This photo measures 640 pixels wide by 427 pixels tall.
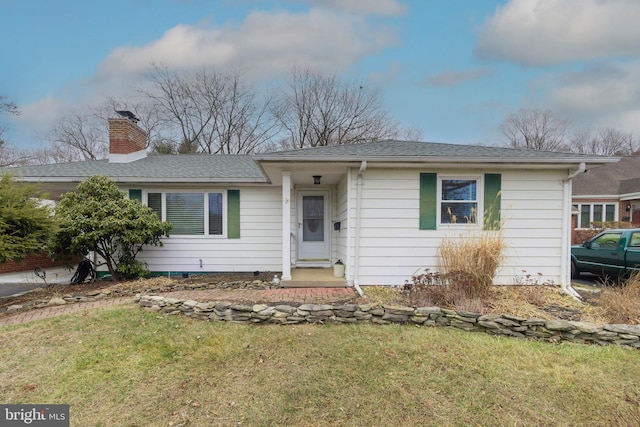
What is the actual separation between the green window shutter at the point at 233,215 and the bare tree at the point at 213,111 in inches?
584

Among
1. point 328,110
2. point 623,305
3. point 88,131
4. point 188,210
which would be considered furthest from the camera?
point 88,131

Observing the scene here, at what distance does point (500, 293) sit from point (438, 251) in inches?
52.5

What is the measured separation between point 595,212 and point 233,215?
63.3ft

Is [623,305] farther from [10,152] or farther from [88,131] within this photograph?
[10,152]

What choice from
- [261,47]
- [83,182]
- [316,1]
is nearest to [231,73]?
[261,47]

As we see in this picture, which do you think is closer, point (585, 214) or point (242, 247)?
point (242, 247)

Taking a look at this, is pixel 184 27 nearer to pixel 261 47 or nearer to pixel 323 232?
pixel 261 47

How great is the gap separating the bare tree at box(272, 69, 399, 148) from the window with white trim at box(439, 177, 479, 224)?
15972mm

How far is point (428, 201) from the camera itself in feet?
21.1

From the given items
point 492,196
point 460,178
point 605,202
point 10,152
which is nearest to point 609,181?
point 605,202

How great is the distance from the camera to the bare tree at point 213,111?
→ 21922mm

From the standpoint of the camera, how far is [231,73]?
72.2ft

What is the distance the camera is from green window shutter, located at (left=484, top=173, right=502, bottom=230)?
6453mm

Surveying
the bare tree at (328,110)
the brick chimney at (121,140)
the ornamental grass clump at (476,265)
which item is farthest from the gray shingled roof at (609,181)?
the brick chimney at (121,140)
